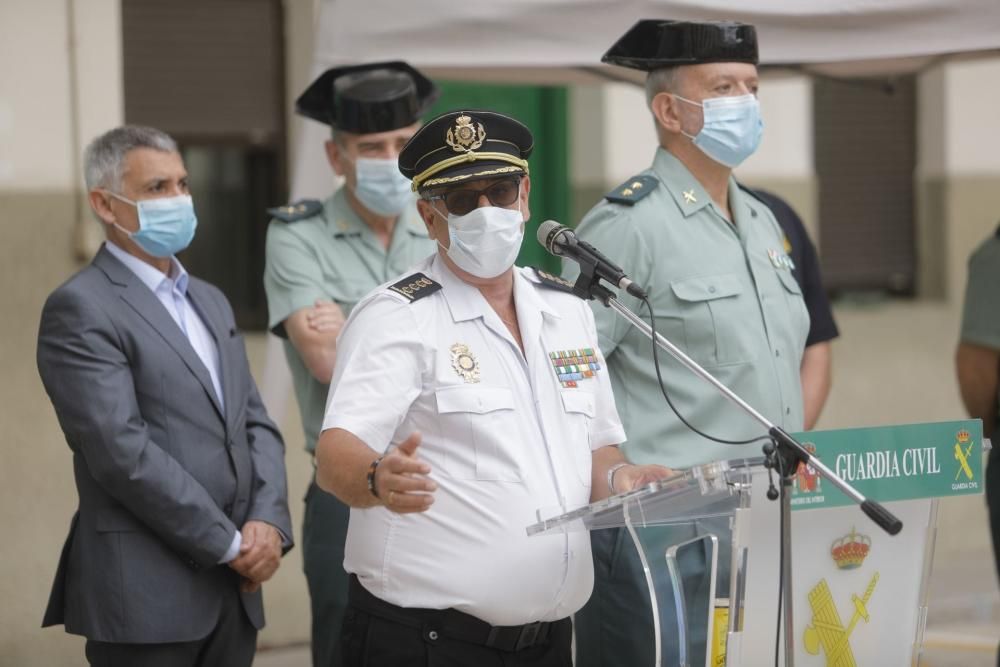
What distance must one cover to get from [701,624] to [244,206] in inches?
159

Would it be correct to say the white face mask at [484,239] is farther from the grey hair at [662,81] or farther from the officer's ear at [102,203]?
the officer's ear at [102,203]

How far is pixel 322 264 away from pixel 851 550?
6.51 feet

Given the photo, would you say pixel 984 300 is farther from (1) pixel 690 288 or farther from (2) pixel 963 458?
(2) pixel 963 458

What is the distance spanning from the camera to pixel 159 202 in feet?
12.6

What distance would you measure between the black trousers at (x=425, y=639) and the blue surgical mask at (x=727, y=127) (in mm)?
1422

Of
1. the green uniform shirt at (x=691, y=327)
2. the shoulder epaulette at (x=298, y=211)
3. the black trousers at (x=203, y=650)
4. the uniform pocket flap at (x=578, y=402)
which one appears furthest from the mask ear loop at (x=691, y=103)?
the black trousers at (x=203, y=650)

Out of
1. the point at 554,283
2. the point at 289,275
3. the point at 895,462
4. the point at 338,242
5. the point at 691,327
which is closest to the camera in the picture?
the point at 895,462

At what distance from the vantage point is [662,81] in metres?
3.96

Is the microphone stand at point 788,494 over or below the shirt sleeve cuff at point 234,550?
over

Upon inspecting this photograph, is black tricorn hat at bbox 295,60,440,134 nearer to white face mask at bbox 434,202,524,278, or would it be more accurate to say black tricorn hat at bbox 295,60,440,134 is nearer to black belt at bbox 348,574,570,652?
white face mask at bbox 434,202,524,278

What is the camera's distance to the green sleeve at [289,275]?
424 centimetres

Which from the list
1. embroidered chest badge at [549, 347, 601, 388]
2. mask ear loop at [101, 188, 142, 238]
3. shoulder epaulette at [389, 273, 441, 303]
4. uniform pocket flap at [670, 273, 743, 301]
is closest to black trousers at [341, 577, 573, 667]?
embroidered chest badge at [549, 347, 601, 388]

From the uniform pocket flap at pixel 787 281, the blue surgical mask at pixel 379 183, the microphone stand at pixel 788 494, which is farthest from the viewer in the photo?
the blue surgical mask at pixel 379 183

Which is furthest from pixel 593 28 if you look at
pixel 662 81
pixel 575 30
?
pixel 662 81
